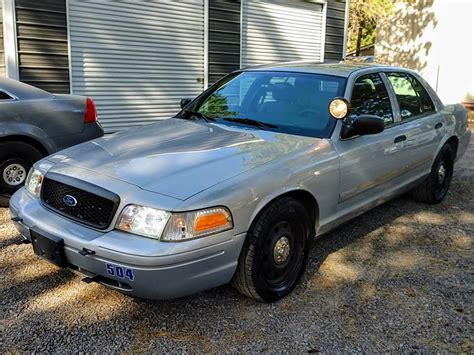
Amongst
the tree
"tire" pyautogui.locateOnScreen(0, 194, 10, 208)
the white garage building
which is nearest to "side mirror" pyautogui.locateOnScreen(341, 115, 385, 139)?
"tire" pyautogui.locateOnScreen(0, 194, 10, 208)

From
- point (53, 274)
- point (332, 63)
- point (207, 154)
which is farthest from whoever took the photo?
point (332, 63)

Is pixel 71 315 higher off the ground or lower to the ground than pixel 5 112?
lower

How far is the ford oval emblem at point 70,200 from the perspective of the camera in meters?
3.03

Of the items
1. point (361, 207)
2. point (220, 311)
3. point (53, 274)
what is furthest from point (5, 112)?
point (361, 207)

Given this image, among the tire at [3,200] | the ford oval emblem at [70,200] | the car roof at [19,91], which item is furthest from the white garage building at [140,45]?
the ford oval emblem at [70,200]

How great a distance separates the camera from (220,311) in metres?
3.24

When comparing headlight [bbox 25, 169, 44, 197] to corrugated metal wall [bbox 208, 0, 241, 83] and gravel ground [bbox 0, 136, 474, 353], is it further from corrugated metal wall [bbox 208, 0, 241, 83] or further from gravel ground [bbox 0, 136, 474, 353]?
corrugated metal wall [bbox 208, 0, 241, 83]

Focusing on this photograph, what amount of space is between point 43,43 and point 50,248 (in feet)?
19.0

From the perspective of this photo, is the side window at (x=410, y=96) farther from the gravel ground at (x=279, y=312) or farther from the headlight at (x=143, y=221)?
the headlight at (x=143, y=221)

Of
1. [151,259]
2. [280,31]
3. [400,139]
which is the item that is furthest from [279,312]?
[280,31]

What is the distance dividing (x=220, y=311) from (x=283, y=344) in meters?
0.53

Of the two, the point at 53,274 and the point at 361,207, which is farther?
the point at 361,207

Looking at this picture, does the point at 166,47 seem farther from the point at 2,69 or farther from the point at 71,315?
the point at 71,315

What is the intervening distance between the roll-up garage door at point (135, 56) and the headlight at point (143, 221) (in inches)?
243
